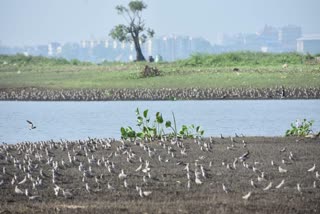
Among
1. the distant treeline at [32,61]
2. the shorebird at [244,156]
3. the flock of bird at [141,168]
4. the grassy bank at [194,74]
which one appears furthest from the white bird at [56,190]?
the distant treeline at [32,61]

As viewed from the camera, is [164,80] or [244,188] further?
[164,80]

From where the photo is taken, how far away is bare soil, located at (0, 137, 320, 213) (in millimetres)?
15570

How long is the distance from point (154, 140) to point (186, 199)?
8.73 metres

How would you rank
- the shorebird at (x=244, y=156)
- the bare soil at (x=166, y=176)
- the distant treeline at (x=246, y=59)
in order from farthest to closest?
the distant treeline at (x=246, y=59)
the shorebird at (x=244, y=156)
the bare soil at (x=166, y=176)

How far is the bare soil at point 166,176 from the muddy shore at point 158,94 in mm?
19975

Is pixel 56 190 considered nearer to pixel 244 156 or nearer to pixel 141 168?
pixel 141 168

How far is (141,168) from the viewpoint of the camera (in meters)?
19.6

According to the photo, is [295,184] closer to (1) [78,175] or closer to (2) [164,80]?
(1) [78,175]

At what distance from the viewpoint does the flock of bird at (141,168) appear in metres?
17.2

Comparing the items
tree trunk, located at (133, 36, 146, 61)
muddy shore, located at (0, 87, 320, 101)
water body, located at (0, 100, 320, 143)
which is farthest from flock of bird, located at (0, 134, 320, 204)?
tree trunk, located at (133, 36, 146, 61)

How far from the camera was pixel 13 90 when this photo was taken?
52219 millimetres

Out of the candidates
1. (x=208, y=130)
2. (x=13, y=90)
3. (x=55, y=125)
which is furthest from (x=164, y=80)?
(x=208, y=130)

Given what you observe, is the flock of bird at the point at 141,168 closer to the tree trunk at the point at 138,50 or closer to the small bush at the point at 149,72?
the small bush at the point at 149,72

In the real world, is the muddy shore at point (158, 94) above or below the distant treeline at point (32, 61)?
below
